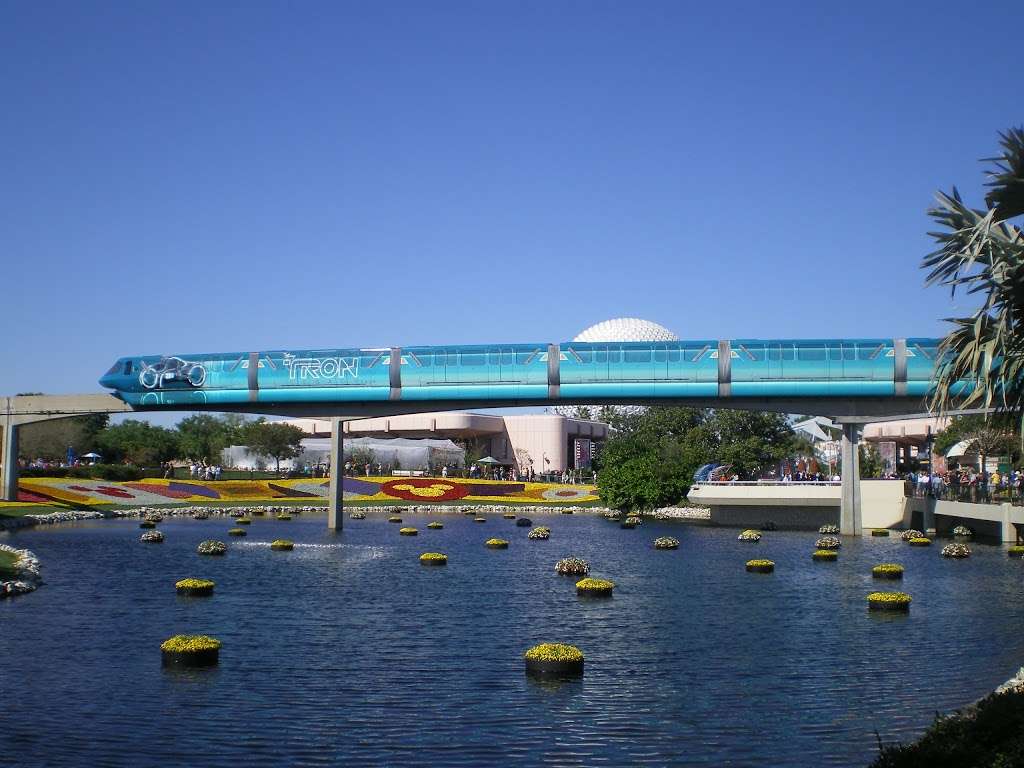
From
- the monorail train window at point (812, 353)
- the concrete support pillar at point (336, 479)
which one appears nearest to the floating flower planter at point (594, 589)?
the monorail train window at point (812, 353)

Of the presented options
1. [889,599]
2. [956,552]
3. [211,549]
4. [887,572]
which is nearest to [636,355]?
[956,552]

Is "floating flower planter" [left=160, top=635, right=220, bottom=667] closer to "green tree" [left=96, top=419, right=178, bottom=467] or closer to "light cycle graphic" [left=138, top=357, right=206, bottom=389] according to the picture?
"light cycle graphic" [left=138, top=357, right=206, bottom=389]

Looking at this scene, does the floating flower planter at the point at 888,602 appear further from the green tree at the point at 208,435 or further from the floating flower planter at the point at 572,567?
the green tree at the point at 208,435

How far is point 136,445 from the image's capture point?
135 m

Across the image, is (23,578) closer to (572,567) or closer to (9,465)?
(572,567)

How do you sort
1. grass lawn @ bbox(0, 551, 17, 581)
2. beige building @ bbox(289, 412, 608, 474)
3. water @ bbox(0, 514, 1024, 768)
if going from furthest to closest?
beige building @ bbox(289, 412, 608, 474), grass lawn @ bbox(0, 551, 17, 581), water @ bbox(0, 514, 1024, 768)

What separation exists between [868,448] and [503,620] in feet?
358

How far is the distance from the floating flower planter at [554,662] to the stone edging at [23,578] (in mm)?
21449

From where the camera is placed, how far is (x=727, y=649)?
90.5 feet

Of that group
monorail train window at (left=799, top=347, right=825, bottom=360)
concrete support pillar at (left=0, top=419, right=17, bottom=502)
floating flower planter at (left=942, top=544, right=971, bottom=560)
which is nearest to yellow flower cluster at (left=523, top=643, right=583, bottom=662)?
floating flower planter at (left=942, top=544, right=971, bottom=560)

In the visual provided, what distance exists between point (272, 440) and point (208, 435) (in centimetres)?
2056

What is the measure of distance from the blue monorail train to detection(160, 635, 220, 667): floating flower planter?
4236 cm

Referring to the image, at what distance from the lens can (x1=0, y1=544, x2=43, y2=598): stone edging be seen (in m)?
36.4

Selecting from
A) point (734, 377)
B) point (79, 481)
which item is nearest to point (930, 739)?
point (734, 377)
